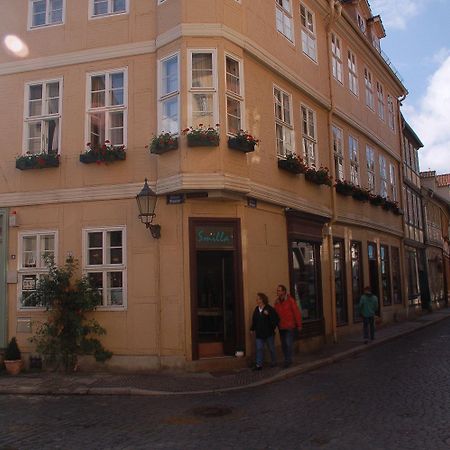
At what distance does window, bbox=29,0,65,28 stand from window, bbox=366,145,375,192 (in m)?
12.8

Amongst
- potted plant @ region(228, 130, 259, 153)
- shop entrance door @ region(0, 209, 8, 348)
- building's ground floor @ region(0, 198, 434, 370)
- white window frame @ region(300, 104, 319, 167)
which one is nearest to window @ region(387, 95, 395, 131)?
white window frame @ region(300, 104, 319, 167)

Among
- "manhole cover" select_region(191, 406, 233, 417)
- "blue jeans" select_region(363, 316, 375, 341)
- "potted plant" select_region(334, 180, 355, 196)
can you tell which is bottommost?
"manhole cover" select_region(191, 406, 233, 417)

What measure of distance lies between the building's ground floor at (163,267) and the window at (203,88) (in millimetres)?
1733

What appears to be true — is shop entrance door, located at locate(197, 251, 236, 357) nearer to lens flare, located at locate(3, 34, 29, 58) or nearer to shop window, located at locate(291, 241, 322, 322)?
shop window, located at locate(291, 241, 322, 322)

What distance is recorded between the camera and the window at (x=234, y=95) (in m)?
12.6

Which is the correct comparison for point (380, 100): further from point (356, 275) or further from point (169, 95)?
point (169, 95)

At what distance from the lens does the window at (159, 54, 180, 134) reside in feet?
40.5

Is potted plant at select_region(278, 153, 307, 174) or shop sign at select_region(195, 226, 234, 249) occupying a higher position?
potted plant at select_region(278, 153, 307, 174)

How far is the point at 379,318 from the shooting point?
21.9 m

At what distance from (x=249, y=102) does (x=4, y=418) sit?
8466 mm

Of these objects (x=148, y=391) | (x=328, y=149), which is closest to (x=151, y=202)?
(x=148, y=391)

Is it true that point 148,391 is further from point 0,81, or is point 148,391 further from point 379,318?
point 379,318

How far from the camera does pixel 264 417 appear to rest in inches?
321

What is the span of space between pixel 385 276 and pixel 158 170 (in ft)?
45.3
